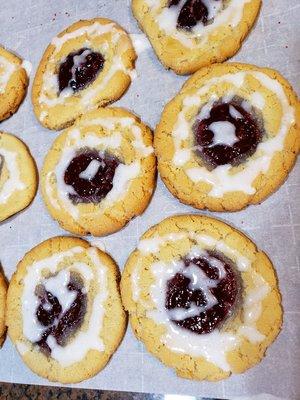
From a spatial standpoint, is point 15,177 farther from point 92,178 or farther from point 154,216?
point 154,216

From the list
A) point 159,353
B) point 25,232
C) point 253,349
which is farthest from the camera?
point 25,232

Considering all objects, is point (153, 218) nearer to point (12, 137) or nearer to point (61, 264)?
point (61, 264)

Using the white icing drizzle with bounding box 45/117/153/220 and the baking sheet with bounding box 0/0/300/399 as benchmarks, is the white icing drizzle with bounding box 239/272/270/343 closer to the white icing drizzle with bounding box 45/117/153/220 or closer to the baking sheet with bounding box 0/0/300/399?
the baking sheet with bounding box 0/0/300/399

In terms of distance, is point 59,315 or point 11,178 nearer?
point 59,315

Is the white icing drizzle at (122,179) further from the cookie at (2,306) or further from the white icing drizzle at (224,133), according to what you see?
the cookie at (2,306)

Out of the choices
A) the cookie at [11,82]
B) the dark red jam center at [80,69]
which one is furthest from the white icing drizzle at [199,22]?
the cookie at [11,82]

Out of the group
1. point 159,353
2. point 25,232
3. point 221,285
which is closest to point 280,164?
point 221,285

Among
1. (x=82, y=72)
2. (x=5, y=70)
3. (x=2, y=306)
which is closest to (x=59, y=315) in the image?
(x=2, y=306)
